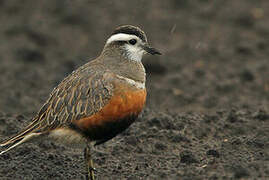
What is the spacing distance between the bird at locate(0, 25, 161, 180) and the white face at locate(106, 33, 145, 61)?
25cm

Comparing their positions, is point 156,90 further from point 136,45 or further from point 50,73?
point 136,45

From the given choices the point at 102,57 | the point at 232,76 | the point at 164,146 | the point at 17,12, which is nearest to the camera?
the point at 102,57

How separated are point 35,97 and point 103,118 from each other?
4.44 m

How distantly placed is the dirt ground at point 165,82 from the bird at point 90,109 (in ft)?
2.12

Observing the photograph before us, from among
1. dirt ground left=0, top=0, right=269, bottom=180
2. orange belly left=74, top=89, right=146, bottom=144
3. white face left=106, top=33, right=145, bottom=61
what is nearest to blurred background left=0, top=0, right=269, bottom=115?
dirt ground left=0, top=0, right=269, bottom=180

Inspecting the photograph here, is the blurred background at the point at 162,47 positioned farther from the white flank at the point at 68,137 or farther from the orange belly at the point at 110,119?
the orange belly at the point at 110,119

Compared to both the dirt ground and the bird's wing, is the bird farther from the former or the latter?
the dirt ground

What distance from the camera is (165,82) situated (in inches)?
468

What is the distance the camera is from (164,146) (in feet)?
27.5

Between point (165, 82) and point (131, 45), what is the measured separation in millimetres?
4194

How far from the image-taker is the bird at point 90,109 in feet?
23.0

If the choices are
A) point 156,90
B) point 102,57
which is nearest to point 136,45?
point 102,57

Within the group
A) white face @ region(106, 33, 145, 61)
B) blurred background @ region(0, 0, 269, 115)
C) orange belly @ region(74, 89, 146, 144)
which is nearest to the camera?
orange belly @ region(74, 89, 146, 144)

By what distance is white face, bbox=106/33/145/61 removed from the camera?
7668mm
